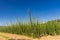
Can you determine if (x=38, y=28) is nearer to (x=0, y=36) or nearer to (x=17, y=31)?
(x=17, y=31)

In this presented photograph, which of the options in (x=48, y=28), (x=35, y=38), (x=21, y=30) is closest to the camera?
(x=35, y=38)

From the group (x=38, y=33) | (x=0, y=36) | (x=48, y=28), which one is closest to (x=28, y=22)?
(x=38, y=33)

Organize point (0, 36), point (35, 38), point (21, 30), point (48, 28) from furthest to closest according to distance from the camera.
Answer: point (48, 28) → point (21, 30) → point (35, 38) → point (0, 36)

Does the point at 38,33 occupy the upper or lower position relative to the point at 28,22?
lower

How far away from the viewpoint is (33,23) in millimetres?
6934

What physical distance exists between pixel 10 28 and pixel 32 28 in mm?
1040

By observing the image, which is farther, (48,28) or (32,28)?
(48,28)

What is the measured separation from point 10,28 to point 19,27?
42 centimetres

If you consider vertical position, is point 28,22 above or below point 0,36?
above

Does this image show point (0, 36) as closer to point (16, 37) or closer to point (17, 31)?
point (16, 37)

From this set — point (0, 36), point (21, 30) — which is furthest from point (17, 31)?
point (0, 36)

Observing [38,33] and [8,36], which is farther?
[38,33]

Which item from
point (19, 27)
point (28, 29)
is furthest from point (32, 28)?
point (19, 27)

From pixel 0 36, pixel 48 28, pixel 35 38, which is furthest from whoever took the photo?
pixel 48 28
